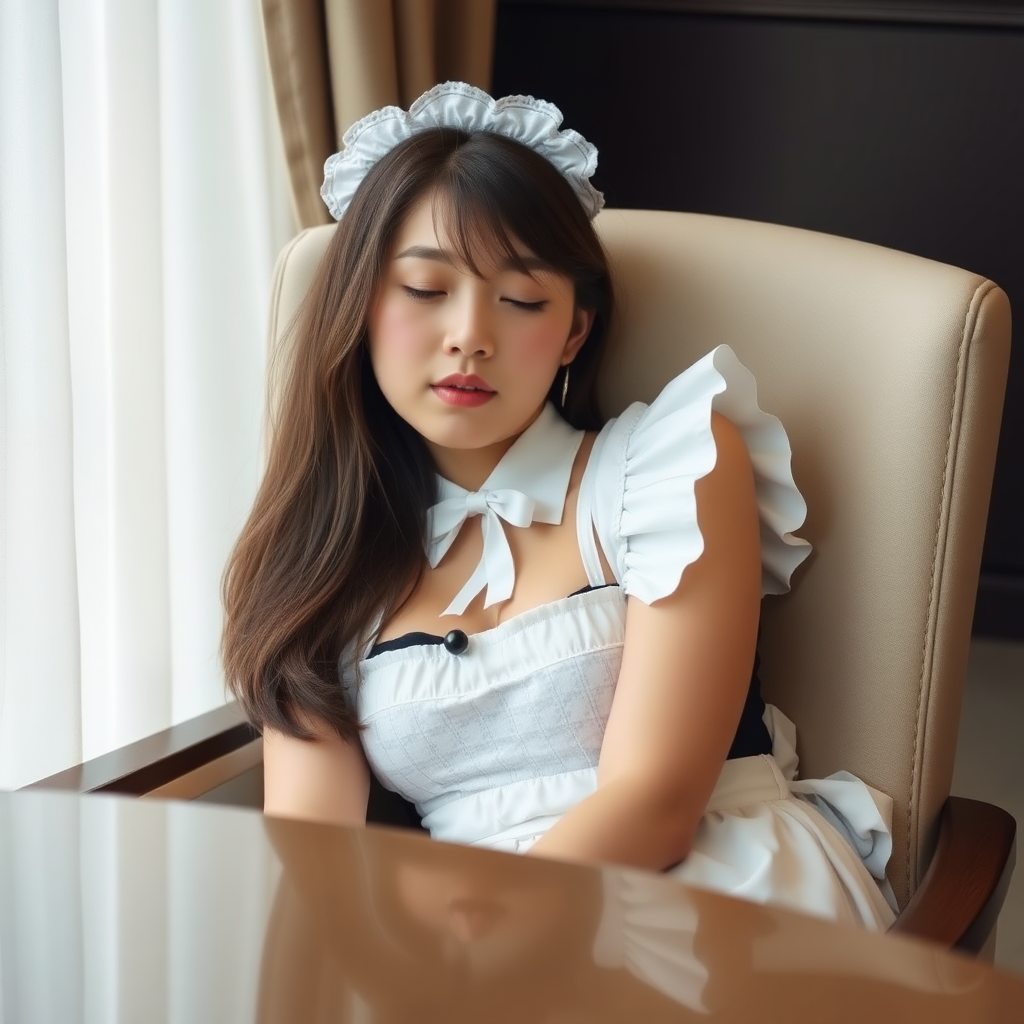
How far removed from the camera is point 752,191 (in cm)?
278

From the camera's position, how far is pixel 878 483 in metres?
1.26

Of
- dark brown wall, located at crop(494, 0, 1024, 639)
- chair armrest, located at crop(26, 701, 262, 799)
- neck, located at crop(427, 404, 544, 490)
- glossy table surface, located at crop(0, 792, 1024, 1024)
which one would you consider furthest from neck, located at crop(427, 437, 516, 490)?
dark brown wall, located at crop(494, 0, 1024, 639)

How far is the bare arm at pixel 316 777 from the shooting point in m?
1.33

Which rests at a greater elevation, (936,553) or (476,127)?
(476,127)

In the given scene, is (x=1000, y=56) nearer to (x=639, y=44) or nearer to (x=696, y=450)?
(x=639, y=44)

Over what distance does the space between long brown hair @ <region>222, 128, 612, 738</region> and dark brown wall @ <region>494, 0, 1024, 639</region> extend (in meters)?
1.46

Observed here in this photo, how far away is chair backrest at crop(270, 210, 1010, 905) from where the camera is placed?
1219 mm

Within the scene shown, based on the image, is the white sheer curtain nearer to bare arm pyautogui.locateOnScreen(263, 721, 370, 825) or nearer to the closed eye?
bare arm pyautogui.locateOnScreen(263, 721, 370, 825)

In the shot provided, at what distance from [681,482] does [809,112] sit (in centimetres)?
175

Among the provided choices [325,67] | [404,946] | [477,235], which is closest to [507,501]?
[477,235]

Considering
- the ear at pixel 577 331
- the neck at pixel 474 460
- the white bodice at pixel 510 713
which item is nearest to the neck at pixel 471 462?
the neck at pixel 474 460

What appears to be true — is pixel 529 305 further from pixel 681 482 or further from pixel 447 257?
pixel 681 482

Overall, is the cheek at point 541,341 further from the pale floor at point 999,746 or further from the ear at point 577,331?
the pale floor at point 999,746

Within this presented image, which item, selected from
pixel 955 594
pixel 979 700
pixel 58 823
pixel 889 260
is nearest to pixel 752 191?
pixel 979 700
